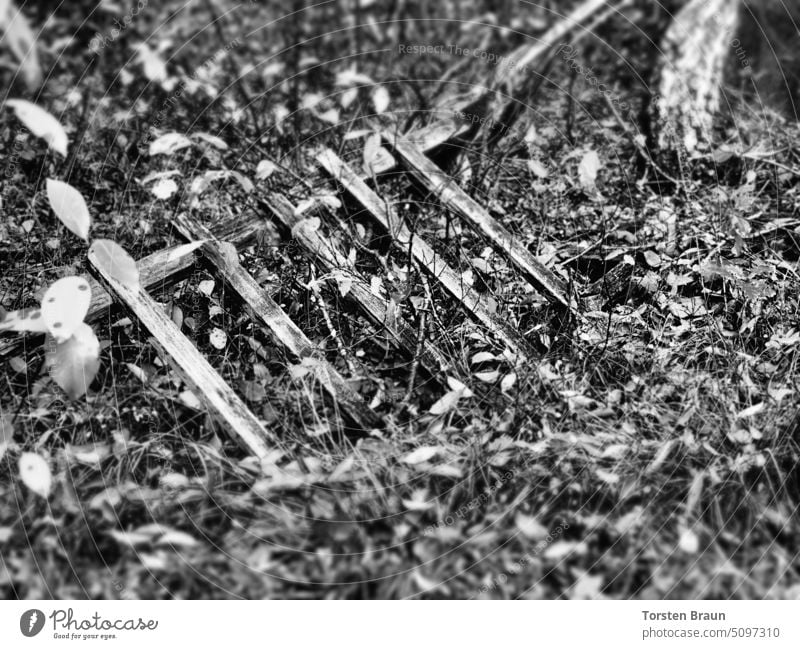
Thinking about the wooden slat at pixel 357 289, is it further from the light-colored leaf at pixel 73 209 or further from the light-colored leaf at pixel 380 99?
the light-colored leaf at pixel 380 99

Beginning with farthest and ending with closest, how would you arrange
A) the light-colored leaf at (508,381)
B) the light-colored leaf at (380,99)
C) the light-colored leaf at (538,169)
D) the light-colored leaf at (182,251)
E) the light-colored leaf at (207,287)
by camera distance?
the light-colored leaf at (380,99) < the light-colored leaf at (538,169) < the light-colored leaf at (207,287) < the light-colored leaf at (182,251) < the light-colored leaf at (508,381)

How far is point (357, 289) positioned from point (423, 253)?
357 mm

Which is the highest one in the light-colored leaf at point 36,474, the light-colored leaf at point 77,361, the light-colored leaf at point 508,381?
the light-colored leaf at point 77,361

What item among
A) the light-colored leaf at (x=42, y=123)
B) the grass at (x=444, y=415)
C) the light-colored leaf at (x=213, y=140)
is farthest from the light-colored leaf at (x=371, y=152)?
the light-colored leaf at (x=42, y=123)

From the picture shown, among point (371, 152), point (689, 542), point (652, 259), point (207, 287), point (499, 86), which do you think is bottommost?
point (689, 542)

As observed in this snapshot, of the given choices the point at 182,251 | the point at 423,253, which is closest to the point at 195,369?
the point at 182,251

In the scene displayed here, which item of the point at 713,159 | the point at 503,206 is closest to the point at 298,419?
the point at 503,206

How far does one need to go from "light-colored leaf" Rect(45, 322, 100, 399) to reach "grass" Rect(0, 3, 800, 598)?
8 centimetres

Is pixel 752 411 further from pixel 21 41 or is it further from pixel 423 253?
pixel 21 41

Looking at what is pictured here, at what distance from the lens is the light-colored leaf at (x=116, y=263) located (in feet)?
8.05

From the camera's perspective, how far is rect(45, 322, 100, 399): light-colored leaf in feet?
7.64

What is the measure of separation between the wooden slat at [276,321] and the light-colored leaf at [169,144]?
70cm

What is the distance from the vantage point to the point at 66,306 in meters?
2.38

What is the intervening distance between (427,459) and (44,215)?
7.35 feet
